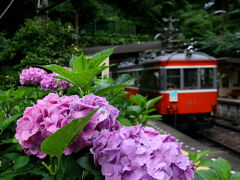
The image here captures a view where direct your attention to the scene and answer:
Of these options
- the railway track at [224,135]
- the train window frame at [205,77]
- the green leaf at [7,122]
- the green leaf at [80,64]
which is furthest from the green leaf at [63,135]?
the train window frame at [205,77]

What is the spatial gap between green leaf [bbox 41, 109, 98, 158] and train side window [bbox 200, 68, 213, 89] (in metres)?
9.79

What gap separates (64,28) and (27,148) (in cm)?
515

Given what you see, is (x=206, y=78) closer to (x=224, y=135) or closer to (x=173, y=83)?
(x=173, y=83)

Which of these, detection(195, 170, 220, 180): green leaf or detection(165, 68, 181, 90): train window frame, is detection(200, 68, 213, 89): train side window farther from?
detection(195, 170, 220, 180): green leaf

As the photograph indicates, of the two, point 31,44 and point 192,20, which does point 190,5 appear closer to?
point 192,20

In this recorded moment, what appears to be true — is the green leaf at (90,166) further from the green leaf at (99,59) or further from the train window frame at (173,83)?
the train window frame at (173,83)

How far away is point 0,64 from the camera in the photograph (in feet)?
17.9

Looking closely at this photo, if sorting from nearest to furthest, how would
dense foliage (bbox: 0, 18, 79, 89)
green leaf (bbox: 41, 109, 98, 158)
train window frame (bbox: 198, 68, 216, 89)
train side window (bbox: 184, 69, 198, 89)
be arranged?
green leaf (bbox: 41, 109, 98, 158) → dense foliage (bbox: 0, 18, 79, 89) → train side window (bbox: 184, 69, 198, 89) → train window frame (bbox: 198, 68, 216, 89)

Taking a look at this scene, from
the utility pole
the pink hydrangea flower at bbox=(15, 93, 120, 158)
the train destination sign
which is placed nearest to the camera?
the pink hydrangea flower at bbox=(15, 93, 120, 158)

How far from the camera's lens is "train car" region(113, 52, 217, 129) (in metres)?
9.63

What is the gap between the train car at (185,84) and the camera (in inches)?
379

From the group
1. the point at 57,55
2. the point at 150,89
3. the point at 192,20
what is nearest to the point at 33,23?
the point at 57,55

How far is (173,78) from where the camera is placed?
980 cm

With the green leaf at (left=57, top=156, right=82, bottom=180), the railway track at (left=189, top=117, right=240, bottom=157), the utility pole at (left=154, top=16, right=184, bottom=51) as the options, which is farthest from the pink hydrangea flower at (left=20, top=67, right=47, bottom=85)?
the utility pole at (left=154, top=16, right=184, bottom=51)
